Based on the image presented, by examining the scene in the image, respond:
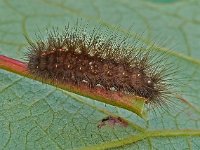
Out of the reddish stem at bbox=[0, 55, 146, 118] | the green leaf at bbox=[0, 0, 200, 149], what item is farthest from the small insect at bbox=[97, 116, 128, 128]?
the reddish stem at bbox=[0, 55, 146, 118]

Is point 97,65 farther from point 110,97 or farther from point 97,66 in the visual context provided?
point 110,97

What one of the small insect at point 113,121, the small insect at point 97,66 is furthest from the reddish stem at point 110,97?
the small insect at point 113,121

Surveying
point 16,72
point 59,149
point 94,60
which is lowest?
point 59,149

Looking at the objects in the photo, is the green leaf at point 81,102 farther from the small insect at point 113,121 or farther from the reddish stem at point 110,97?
the reddish stem at point 110,97

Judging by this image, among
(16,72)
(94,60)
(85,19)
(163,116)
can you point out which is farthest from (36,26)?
(163,116)

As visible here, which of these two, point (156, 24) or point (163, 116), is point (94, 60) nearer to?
point (163, 116)

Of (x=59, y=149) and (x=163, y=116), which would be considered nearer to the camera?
(x=59, y=149)
